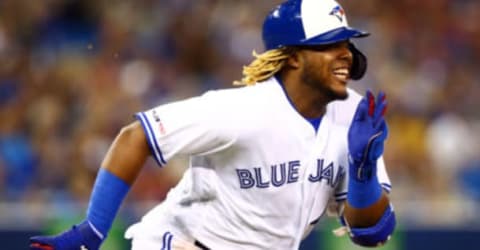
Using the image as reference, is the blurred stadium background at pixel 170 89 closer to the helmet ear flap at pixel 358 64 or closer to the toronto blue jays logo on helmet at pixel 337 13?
the helmet ear flap at pixel 358 64

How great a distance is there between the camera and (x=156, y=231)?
503 centimetres

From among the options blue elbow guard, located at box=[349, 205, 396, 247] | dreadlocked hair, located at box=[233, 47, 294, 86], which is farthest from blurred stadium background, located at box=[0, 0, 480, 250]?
dreadlocked hair, located at box=[233, 47, 294, 86]

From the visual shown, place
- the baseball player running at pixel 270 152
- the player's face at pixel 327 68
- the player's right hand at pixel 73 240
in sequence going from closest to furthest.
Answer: the player's right hand at pixel 73 240, the baseball player running at pixel 270 152, the player's face at pixel 327 68

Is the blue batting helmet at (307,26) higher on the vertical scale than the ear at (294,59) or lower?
higher

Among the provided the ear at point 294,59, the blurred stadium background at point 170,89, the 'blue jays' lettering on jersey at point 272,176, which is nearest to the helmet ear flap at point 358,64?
the ear at point 294,59

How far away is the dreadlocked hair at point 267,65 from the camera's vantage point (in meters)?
4.97

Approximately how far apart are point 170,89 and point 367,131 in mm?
5544

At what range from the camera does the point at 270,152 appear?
4895 millimetres

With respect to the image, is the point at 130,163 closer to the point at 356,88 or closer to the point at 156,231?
the point at 156,231

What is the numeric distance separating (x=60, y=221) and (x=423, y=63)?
12.7 feet

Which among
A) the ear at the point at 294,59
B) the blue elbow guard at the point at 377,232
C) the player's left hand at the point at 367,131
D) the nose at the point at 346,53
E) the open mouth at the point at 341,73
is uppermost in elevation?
the ear at the point at 294,59

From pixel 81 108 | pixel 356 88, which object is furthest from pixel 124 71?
pixel 356 88

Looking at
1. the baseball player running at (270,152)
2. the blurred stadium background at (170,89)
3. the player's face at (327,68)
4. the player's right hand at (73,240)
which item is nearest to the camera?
the player's right hand at (73,240)

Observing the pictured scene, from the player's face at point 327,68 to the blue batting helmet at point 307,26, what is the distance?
49 mm
